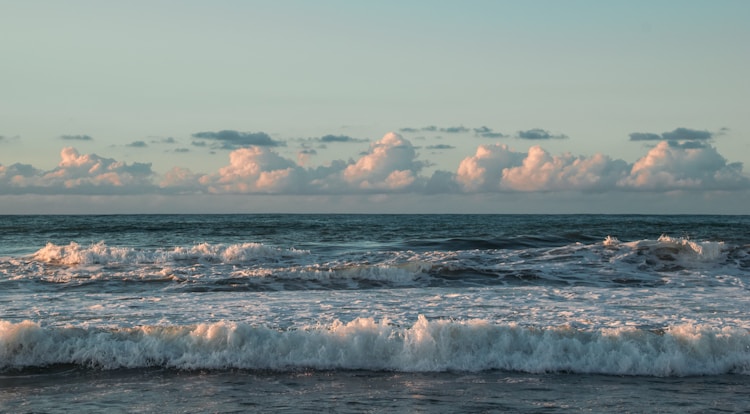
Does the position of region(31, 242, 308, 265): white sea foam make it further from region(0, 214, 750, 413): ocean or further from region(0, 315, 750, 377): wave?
region(0, 315, 750, 377): wave

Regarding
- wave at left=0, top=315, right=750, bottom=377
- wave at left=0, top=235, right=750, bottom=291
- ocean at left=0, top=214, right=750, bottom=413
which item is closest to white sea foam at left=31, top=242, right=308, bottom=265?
wave at left=0, top=235, right=750, bottom=291

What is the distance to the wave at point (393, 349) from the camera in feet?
33.9

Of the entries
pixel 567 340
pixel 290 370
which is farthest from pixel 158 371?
pixel 567 340

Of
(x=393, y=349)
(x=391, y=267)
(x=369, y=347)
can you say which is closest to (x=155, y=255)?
(x=391, y=267)

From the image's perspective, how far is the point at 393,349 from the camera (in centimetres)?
1067

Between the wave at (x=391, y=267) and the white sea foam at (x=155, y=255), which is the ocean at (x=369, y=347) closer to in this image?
the wave at (x=391, y=267)

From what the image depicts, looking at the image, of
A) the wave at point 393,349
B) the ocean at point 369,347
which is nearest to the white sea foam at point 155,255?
the ocean at point 369,347

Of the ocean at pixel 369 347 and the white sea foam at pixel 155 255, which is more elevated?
the white sea foam at pixel 155 255

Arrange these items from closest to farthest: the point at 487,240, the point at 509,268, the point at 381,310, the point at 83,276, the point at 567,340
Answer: the point at 567,340 → the point at 381,310 → the point at 83,276 → the point at 509,268 → the point at 487,240

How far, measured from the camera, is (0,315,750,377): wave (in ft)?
33.9

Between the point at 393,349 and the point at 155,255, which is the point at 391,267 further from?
the point at 393,349

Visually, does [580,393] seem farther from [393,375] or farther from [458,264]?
[458,264]

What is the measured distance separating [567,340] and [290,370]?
4.66m

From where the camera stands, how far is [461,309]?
14945 millimetres
